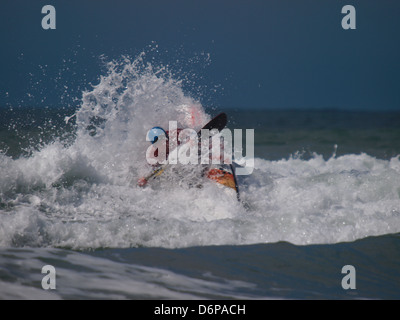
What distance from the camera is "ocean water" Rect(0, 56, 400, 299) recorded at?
3439mm

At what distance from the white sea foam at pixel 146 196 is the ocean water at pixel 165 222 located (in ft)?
0.05

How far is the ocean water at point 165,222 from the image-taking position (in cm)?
344

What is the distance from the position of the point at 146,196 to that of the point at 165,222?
112 centimetres

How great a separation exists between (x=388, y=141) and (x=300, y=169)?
240 inches

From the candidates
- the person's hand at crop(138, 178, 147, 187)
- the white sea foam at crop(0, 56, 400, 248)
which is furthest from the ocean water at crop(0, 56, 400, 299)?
the person's hand at crop(138, 178, 147, 187)

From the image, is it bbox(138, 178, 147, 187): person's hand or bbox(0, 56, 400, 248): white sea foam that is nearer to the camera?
bbox(0, 56, 400, 248): white sea foam

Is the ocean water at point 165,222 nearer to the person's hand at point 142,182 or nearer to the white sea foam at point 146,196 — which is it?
the white sea foam at point 146,196

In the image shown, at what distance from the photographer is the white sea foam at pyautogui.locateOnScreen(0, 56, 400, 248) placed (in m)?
4.27

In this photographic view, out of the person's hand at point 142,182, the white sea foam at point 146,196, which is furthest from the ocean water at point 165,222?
the person's hand at point 142,182

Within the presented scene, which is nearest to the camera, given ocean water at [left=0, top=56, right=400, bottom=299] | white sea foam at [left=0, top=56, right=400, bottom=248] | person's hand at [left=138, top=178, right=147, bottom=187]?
ocean water at [left=0, top=56, right=400, bottom=299]

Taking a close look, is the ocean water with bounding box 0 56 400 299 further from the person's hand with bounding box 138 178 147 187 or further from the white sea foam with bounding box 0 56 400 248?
the person's hand with bounding box 138 178 147 187

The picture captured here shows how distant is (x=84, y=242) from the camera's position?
406cm

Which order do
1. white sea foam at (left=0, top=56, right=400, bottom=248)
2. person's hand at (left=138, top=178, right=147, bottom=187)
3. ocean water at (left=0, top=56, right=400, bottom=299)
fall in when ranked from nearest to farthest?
1. ocean water at (left=0, top=56, right=400, bottom=299)
2. white sea foam at (left=0, top=56, right=400, bottom=248)
3. person's hand at (left=138, top=178, right=147, bottom=187)

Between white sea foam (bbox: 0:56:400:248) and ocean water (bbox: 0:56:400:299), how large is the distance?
1 cm
